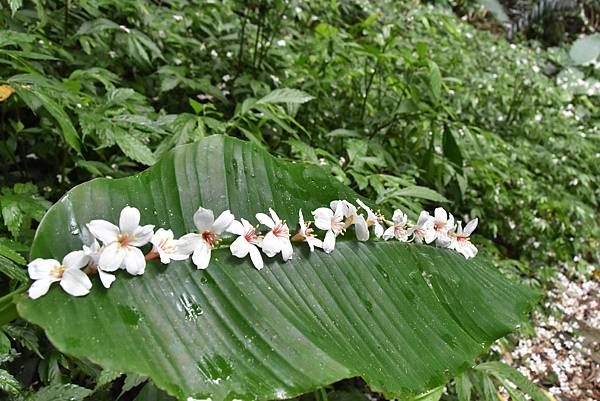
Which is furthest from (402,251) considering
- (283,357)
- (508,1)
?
(508,1)

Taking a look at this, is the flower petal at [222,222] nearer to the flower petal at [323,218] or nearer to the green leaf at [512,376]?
the flower petal at [323,218]

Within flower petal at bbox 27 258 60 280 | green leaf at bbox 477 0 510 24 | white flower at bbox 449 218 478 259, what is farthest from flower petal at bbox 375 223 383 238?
green leaf at bbox 477 0 510 24

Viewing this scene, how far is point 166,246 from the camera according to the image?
777 mm

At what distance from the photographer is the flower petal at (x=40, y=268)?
2.14ft

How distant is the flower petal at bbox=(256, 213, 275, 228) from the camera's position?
2.89 feet

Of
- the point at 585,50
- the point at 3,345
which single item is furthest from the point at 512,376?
the point at 585,50

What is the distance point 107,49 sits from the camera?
212 cm

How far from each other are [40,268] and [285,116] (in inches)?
50.0

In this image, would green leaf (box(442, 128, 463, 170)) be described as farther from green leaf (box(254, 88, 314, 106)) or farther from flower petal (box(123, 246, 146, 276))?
flower petal (box(123, 246, 146, 276))

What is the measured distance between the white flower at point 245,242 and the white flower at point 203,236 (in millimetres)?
23

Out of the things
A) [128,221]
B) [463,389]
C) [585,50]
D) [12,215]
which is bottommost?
[585,50]

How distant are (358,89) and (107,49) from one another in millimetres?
1226

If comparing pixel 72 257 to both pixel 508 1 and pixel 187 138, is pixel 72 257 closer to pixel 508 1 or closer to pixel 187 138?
pixel 187 138

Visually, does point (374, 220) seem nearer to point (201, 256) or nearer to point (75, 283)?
point (201, 256)
